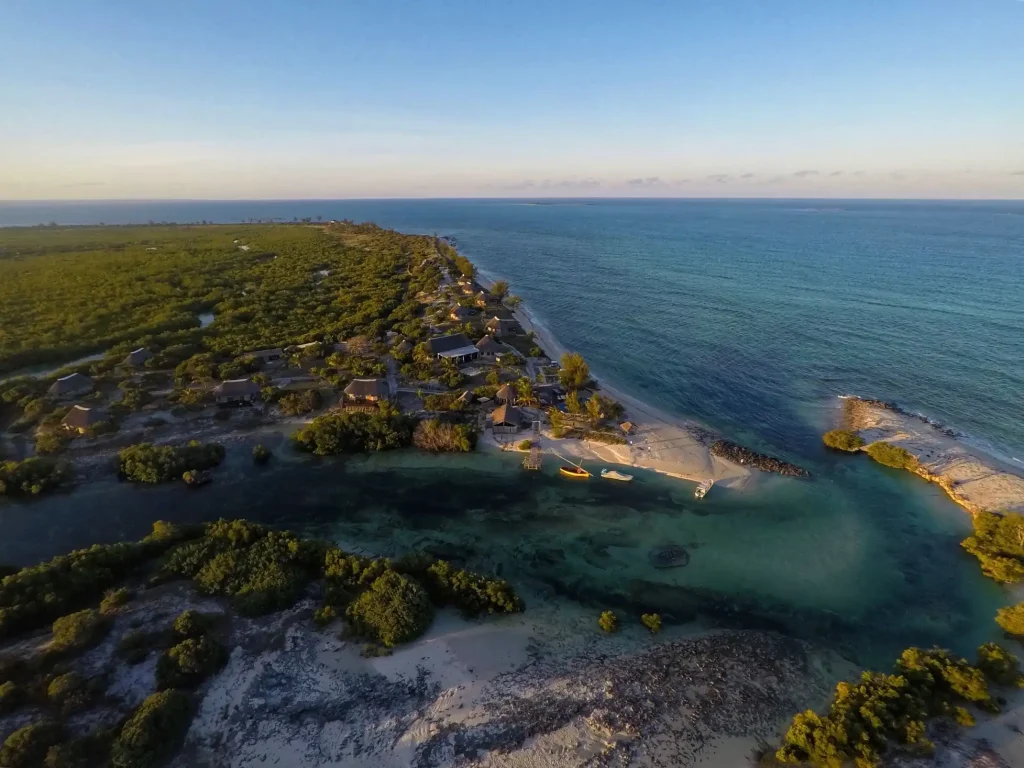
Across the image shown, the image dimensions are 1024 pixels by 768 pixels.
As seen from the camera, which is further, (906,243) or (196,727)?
(906,243)

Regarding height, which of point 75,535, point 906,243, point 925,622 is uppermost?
point 906,243

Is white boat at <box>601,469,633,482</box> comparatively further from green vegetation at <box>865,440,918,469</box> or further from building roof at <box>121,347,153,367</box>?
building roof at <box>121,347,153,367</box>

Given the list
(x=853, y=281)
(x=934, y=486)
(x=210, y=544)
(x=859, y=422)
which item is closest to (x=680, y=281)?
(x=853, y=281)

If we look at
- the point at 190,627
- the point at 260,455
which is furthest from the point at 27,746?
the point at 260,455

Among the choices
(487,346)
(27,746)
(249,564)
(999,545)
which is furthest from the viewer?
(487,346)

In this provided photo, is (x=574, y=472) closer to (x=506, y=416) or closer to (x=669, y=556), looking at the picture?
(x=506, y=416)

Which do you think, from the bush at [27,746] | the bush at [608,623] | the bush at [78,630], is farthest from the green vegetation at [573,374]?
the bush at [27,746]

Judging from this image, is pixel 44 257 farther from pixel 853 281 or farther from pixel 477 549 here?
pixel 853 281
